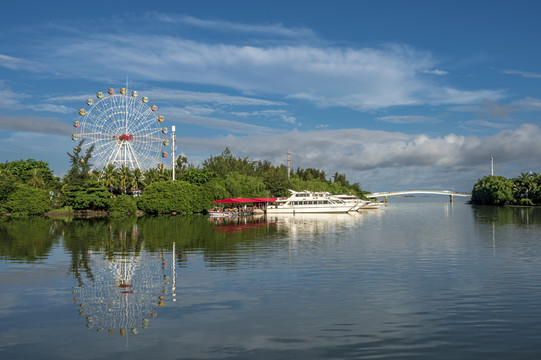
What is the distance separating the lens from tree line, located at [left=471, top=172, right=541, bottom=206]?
480 ft

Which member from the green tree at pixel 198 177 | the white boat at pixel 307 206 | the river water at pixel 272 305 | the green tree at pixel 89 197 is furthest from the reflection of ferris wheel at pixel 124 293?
the green tree at pixel 198 177

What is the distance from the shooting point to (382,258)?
30391 mm

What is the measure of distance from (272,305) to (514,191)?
159655 millimetres

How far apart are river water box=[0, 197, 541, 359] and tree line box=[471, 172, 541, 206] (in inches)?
5005

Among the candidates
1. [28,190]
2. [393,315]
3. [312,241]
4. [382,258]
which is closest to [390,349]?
[393,315]

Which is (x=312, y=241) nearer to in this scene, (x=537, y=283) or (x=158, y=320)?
(x=537, y=283)

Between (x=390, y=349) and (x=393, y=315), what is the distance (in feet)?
11.8

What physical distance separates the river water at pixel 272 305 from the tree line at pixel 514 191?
127 meters

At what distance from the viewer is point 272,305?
58.5 feet

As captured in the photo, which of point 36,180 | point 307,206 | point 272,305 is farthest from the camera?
point 36,180

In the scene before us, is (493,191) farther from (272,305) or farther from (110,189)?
(272,305)

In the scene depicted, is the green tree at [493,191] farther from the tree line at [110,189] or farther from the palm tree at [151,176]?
the palm tree at [151,176]

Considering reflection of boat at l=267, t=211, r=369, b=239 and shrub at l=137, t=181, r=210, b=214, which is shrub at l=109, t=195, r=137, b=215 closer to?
shrub at l=137, t=181, r=210, b=214

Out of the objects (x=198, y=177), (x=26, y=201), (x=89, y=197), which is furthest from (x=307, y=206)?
(x=26, y=201)
